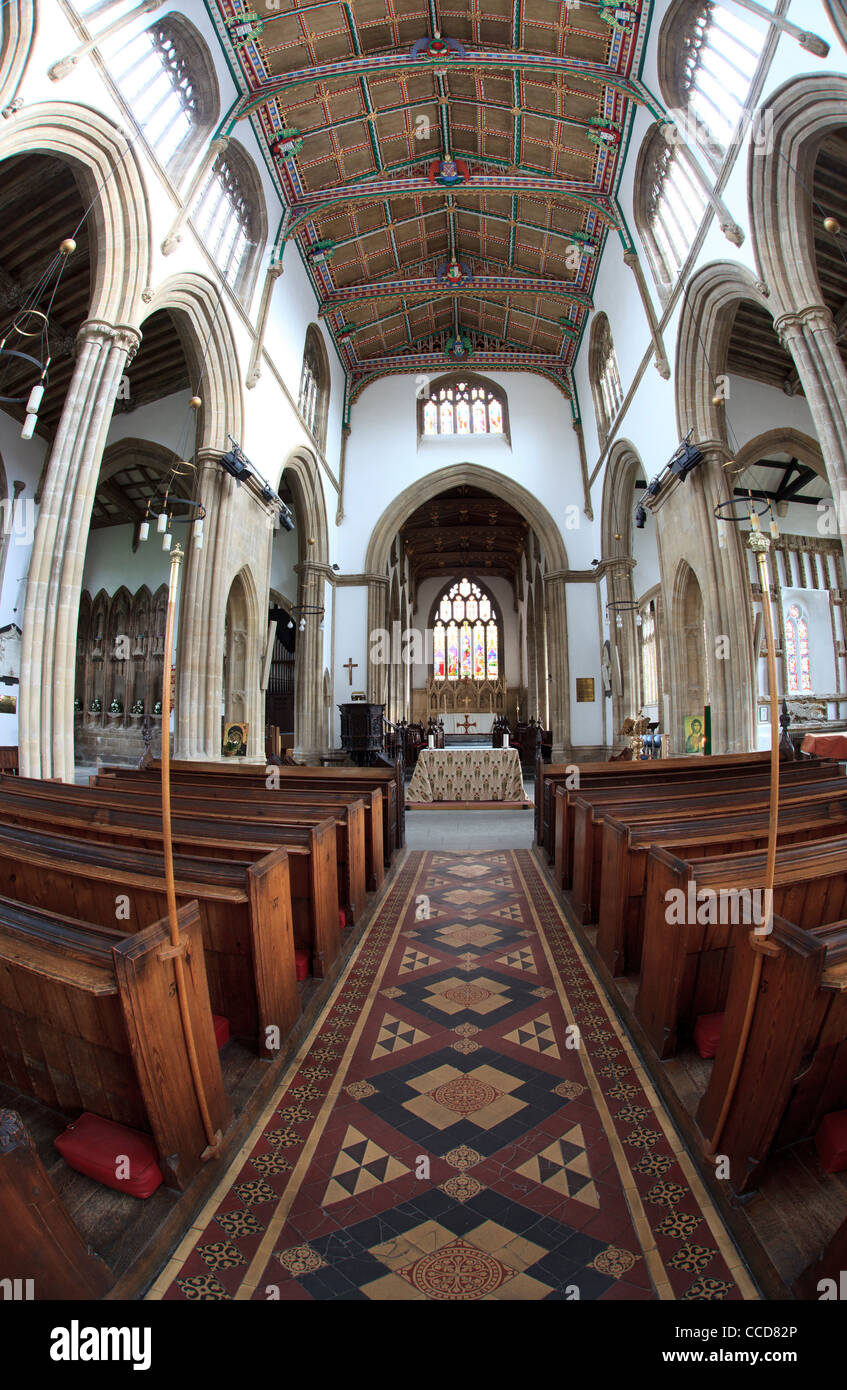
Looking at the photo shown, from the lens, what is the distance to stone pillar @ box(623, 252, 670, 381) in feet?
31.7

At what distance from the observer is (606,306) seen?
1228cm

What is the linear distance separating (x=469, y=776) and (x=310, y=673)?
6074mm

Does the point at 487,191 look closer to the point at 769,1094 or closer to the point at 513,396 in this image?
the point at 513,396

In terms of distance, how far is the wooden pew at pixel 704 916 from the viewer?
2.06 m

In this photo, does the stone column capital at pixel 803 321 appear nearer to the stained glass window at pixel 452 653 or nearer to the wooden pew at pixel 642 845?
the wooden pew at pixel 642 845

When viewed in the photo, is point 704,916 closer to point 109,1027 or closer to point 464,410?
point 109,1027

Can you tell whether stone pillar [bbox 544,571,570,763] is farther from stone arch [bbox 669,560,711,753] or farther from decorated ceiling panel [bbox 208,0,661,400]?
decorated ceiling panel [bbox 208,0,661,400]

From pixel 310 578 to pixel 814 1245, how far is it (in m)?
14.2

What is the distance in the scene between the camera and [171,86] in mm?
7531

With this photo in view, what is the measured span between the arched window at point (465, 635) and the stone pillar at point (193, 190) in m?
20.5

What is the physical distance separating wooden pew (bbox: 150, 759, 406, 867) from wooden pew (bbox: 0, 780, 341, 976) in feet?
6.46

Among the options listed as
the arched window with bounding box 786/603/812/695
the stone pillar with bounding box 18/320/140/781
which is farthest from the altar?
the arched window with bounding box 786/603/812/695

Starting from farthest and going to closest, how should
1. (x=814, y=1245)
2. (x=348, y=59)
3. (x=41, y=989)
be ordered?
(x=348, y=59), (x=41, y=989), (x=814, y=1245)

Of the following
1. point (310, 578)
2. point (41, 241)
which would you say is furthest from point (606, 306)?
point (41, 241)
